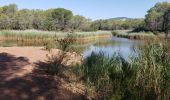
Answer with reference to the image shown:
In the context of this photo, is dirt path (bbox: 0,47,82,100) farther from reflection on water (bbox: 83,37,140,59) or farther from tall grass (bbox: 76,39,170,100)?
reflection on water (bbox: 83,37,140,59)

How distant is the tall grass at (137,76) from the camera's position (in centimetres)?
641

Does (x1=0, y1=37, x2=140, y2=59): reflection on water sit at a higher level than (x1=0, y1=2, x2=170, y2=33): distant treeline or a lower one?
lower

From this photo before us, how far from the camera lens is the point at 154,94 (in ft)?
20.8

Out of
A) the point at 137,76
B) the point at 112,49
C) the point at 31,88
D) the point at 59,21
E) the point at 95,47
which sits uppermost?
the point at 59,21

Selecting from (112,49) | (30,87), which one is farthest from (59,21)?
(30,87)

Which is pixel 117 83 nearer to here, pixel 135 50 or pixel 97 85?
pixel 97 85

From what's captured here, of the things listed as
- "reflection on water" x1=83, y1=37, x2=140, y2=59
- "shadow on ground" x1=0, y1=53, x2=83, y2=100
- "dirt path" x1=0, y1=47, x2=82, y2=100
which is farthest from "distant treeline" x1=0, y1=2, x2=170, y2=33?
"shadow on ground" x1=0, y1=53, x2=83, y2=100

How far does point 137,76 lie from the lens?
6.89 metres

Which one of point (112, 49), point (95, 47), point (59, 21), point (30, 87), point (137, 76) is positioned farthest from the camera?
point (59, 21)

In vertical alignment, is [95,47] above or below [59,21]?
below

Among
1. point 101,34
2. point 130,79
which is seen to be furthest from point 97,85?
point 101,34

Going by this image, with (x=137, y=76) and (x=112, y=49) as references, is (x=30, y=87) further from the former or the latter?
(x=112, y=49)

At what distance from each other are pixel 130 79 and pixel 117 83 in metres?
0.48

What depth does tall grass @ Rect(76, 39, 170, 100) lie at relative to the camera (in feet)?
21.0
